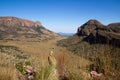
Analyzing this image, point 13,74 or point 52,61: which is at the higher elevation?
point 52,61

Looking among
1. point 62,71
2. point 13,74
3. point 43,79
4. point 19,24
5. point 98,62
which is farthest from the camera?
point 19,24

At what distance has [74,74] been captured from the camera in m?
5.19

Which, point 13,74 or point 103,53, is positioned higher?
point 103,53

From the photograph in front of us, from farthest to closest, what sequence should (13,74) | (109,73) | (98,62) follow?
(98,62), (13,74), (109,73)

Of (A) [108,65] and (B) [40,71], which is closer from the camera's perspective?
(B) [40,71]

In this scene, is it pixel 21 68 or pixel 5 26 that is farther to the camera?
pixel 5 26

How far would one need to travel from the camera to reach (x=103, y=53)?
5.65 meters

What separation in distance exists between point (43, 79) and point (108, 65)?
1735mm

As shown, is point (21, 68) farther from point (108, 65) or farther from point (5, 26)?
point (5, 26)

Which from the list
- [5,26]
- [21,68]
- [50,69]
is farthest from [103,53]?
[5,26]

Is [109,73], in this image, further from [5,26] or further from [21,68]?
[5,26]

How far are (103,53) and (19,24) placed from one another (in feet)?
442

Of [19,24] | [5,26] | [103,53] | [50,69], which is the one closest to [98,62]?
[103,53]

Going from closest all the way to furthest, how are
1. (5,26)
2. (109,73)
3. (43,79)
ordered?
(43,79)
(109,73)
(5,26)
